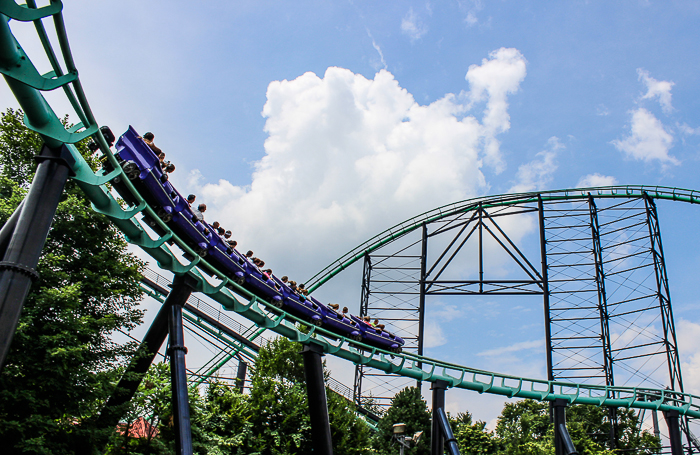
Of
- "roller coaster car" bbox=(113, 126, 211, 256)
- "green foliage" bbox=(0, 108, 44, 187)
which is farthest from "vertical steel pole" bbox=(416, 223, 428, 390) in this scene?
"green foliage" bbox=(0, 108, 44, 187)

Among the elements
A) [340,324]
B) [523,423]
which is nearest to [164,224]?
[340,324]

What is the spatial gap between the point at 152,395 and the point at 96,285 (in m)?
2.19

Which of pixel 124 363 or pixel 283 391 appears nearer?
pixel 124 363

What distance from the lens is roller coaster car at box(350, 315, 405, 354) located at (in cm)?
1261

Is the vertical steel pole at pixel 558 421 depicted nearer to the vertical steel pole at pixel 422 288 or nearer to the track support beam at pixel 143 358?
the vertical steel pole at pixel 422 288

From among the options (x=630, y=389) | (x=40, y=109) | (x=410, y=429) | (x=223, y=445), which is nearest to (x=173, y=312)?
(x=223, y=445)

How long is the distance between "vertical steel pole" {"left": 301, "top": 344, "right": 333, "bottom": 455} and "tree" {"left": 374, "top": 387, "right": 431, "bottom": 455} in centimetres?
364

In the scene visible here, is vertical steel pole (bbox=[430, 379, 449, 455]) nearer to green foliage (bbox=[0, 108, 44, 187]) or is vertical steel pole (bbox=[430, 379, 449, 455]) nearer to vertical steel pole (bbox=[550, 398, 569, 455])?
vertical steel pole (bbox=[550, 398, 569, 455])

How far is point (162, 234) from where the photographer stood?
8.48 meters

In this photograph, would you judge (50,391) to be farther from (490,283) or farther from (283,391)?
(490,283)

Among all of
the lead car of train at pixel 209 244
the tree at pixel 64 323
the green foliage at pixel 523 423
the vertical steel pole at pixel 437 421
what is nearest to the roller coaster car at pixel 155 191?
the lead car of train at pixel 209 244

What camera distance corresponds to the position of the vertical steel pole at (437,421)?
429 inches

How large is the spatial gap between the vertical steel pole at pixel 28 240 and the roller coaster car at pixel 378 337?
8.09 metres

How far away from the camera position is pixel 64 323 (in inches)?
311
